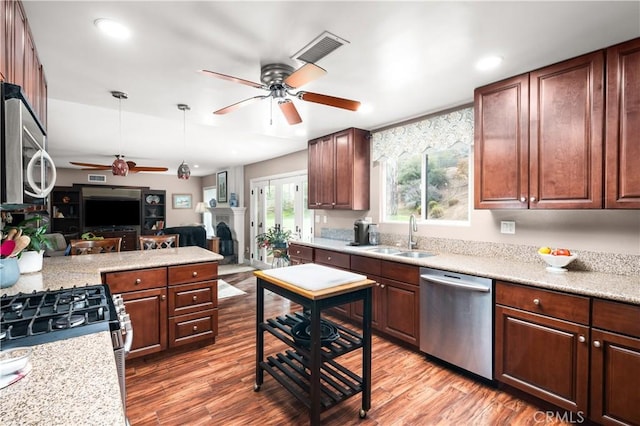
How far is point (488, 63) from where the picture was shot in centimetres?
222

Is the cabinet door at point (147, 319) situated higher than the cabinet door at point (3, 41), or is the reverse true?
the cabinet door at point (3, 41)

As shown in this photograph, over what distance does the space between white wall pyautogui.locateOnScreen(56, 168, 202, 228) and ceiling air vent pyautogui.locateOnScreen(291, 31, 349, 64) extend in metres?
8.70

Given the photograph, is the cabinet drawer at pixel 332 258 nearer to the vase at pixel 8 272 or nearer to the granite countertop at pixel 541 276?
the granite countertop at pixel 541 276

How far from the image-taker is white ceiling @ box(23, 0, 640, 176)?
1.64 metres

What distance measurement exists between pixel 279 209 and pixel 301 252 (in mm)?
2165

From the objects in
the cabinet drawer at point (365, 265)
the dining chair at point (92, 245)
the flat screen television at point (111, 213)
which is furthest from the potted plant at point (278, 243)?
the flat screen television at point (111, 213)

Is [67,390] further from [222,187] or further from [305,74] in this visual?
[222,187]

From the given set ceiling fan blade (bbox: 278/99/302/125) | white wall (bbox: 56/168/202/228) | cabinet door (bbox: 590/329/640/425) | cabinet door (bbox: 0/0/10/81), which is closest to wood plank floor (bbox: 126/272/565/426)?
cabinet door (bbox: 590/329/640/425)

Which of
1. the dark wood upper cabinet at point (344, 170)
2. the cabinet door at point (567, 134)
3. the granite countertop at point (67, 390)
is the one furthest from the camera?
the dark wood upper cabinet at point (344, 170)

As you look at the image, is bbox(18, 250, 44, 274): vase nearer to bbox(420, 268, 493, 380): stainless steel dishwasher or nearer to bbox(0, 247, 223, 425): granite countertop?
bbox(0, 247, 223, 425): granite countertop

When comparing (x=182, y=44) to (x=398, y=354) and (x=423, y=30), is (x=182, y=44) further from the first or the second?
(x=398, y=354)

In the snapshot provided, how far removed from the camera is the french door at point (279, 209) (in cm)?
557

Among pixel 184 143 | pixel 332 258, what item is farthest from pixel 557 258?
pixel 184 143

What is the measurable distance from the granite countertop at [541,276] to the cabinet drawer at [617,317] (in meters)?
0.05
